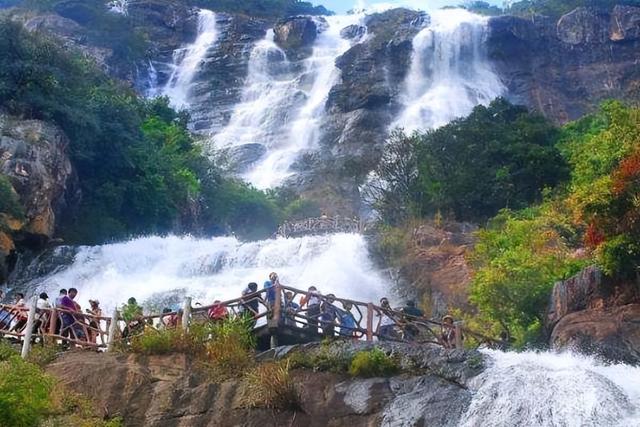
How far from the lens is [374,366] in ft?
37.7

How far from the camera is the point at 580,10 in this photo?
180ft

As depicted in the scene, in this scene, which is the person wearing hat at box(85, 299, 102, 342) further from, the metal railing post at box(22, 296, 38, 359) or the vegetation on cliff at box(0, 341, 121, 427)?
the vegetation on cliff at box(0, 341, 121, 427)

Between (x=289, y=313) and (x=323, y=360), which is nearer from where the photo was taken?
(x=323, y=360)

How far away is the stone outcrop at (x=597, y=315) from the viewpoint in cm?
1312

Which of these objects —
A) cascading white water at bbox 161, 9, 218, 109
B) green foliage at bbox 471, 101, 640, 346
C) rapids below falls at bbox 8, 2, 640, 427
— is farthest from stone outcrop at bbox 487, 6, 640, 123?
green foliage at bbox 471, 101, 640, 346

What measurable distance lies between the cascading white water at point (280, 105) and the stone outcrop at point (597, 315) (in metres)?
31.0

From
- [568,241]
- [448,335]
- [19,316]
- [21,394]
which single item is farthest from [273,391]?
[568,241]

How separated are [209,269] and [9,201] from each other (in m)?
6.50

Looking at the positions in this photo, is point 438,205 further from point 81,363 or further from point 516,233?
point 81,363

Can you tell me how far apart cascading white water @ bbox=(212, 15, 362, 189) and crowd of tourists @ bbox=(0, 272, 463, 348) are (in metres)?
31.0

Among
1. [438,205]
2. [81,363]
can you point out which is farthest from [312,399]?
[438,205]

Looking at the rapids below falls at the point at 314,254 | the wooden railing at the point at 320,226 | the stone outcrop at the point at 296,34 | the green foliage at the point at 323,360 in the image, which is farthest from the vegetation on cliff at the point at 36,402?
the stone outcrop at the point at 296,34

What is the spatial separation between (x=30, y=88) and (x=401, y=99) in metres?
28.4

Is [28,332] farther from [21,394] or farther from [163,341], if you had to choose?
[21,394]
